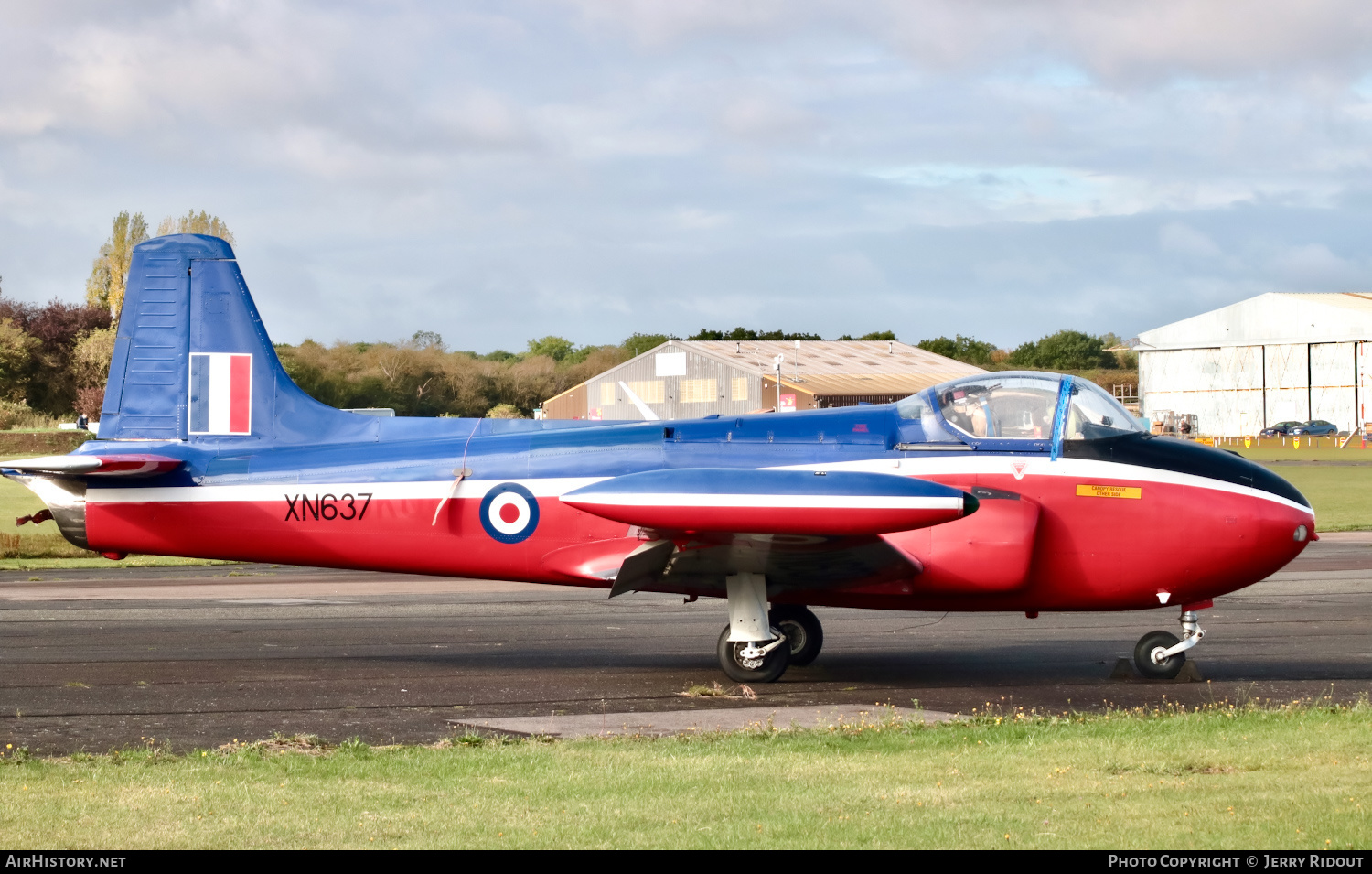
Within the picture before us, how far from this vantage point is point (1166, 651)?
A: 11703 millimetres

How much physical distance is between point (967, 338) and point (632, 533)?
99629mm

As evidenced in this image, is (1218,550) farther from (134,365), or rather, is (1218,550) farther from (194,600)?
(194,600)

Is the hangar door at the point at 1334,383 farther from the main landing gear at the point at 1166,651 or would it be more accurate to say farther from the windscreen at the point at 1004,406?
the windscreen at the point at 1004,406

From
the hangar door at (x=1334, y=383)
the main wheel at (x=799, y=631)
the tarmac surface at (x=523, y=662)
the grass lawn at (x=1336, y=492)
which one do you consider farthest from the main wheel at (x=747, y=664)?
the hangar door at (x=1334, y=383)

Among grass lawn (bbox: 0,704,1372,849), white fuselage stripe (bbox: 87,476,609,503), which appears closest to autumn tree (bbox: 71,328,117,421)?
white fuselage stripe (bbox: 87,476,609,503)

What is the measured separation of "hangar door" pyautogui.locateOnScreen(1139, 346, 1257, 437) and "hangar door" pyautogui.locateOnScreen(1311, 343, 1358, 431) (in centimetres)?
369

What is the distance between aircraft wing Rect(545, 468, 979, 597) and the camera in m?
10.2

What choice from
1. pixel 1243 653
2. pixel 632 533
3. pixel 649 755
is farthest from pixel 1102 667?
pixel 649 755

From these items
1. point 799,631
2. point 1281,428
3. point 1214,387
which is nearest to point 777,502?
point 799,631

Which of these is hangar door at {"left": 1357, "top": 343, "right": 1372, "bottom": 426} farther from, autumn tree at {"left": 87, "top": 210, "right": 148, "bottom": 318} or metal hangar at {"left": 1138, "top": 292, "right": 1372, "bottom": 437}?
autumn tree at {"left": 87, "top": 210, "right": 148, "bottom": 318}

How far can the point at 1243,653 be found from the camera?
44.6ft

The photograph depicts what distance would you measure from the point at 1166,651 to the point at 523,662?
20.6 ft

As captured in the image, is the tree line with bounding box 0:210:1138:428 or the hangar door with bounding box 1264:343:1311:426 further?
the hangar door with bounding box 1264:343:1311:426

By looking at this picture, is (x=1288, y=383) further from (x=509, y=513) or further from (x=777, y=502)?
(x=777, y=502)
